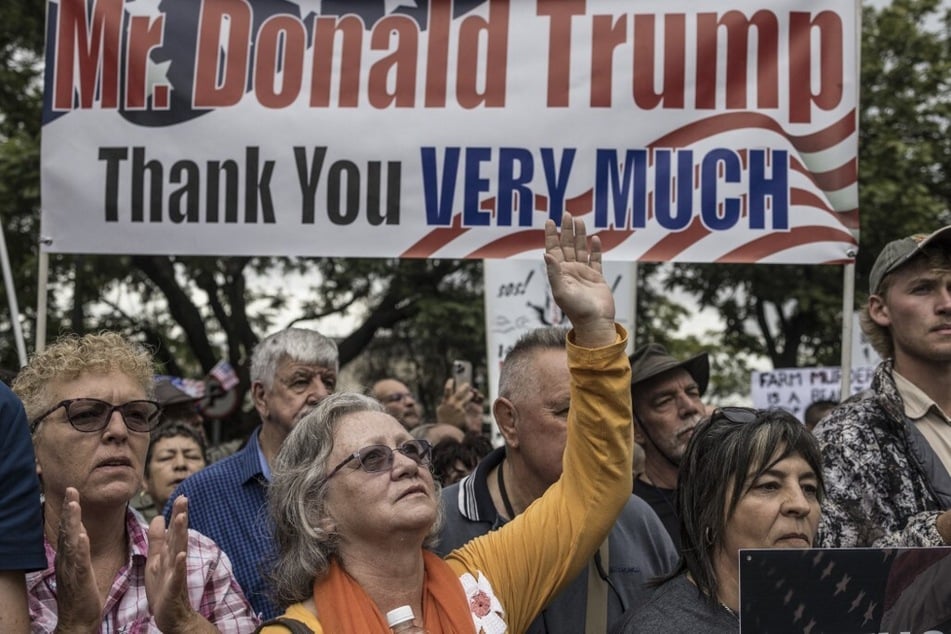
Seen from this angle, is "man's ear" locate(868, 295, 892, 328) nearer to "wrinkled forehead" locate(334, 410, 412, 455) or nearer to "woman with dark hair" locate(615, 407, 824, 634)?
"woman with dark hair" locate(615, 407, 824, 634)

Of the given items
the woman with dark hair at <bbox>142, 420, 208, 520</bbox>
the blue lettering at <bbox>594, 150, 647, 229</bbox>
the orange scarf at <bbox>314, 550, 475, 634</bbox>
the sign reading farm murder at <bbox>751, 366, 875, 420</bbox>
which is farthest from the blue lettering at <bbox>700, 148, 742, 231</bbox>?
the sign reading farm murder at <bbox>751, 366, 875, 420</bbox>

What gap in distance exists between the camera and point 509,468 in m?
3.47

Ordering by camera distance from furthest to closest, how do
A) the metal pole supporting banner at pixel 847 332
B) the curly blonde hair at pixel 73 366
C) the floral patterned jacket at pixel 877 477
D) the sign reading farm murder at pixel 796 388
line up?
the sign reading farm murder at pixel 796 388 < the metal pole supporting banner at pixel 847 332 < the floral patterned jacket at pixel 877 477 < the curly blonde hair at pixel 73 366

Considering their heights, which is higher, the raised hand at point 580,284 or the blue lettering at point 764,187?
the blue lettering at point 764,187

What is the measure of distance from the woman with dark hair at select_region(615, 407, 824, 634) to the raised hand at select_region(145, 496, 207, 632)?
0.95 metres

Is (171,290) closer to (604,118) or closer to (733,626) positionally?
(604,118)

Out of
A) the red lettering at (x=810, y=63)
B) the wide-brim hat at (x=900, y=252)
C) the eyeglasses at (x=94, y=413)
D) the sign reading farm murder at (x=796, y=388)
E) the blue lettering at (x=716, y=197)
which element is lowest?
the sign reading farm murder at (x=796, y=388)

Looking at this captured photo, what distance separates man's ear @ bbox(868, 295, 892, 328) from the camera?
355 cm

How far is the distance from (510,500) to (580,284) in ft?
2.80

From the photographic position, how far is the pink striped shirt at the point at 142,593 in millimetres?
2820

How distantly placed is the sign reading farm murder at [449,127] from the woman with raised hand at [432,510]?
1.73 metres

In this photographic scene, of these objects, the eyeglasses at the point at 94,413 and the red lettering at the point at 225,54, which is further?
the red lettering at the point at 225,54

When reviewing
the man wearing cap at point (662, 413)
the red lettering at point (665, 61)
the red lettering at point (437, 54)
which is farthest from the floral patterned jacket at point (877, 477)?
the red lettering at point (437, 54)

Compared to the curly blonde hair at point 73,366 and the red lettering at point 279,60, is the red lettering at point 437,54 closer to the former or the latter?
the red lettering at point 279,60
